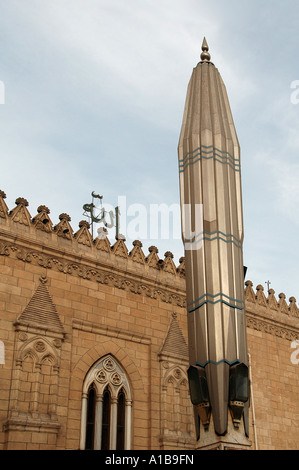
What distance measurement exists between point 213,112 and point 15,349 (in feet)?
25.3

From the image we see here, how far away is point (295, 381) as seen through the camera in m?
20.3

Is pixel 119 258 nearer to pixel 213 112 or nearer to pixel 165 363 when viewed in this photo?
pixel 165 363

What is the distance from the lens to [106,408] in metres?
15.6

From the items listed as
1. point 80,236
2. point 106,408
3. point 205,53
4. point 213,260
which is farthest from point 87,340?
point 205,53

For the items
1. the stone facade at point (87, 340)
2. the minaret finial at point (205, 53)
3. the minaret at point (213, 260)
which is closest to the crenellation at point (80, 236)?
the stone facade at point (87, 340)

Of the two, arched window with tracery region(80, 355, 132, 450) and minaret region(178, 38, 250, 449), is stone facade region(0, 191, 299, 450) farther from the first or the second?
minaret region(178, 38, 250, 449)

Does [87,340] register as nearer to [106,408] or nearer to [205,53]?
[106,408]

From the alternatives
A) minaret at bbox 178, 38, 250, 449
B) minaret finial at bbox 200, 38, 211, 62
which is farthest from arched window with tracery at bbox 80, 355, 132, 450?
minaret finial at bbox 200, 38, 211, 62

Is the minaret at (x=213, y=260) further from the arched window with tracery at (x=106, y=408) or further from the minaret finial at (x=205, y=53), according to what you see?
the arched window with tracery at (x=106, y=408)

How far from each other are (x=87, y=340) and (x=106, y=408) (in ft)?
5.68

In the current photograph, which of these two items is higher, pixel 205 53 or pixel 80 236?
pixel 205 53

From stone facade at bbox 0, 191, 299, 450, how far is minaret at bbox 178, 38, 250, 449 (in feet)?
9.17

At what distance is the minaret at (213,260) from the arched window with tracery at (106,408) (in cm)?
281

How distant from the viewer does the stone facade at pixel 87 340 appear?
14.3 metres
